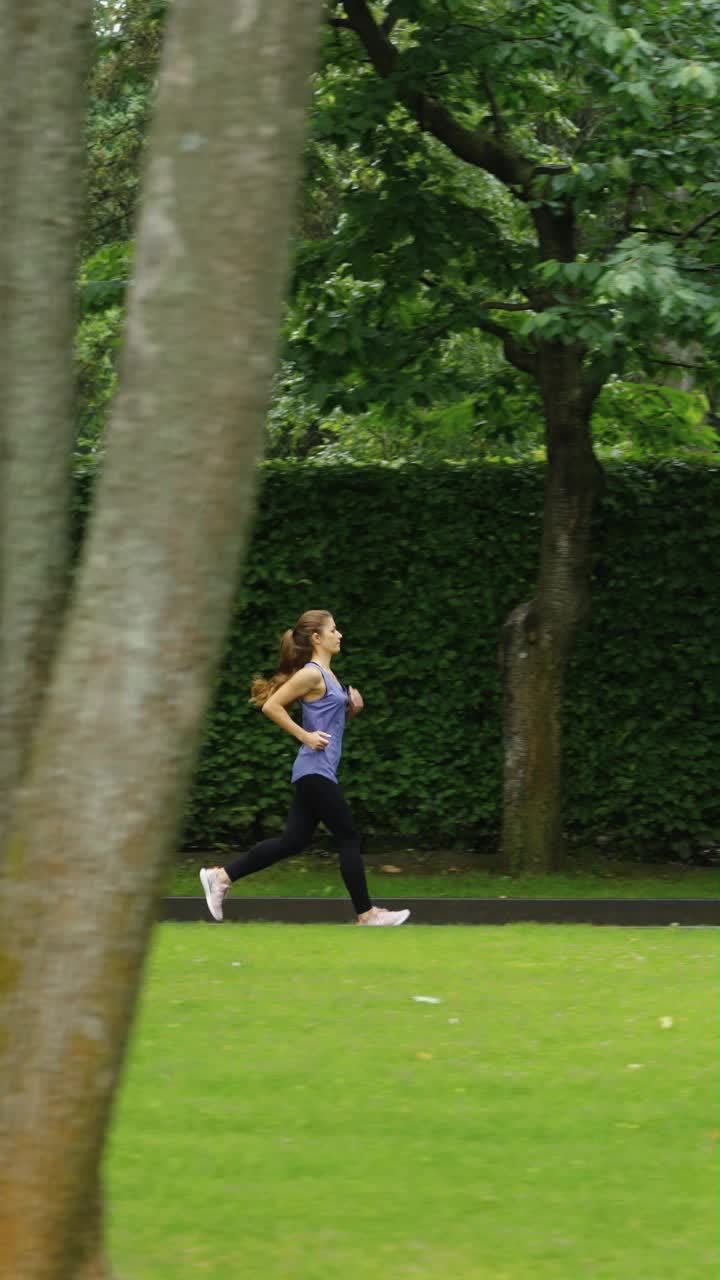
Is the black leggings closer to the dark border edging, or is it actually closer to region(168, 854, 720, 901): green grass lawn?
the dark border edging

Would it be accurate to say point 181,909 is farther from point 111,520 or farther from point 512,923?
point 111,520

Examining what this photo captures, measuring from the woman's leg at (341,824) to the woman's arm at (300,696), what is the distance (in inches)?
10.0

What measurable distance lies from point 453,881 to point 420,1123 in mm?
8905

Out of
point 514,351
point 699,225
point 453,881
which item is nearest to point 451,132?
→ point 514,351

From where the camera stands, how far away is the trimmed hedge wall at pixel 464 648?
15.6 meters

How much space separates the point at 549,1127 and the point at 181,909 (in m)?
6.92

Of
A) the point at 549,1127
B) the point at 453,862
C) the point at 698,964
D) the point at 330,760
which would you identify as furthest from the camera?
the point at 453,862

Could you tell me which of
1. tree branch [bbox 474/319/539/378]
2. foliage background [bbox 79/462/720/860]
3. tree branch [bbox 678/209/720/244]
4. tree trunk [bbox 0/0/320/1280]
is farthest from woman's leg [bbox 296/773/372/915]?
tree trunk [bbox 0/0/320/1280]

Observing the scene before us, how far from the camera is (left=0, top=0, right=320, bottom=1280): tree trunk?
13.3 feet

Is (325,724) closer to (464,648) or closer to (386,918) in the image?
(386,918)

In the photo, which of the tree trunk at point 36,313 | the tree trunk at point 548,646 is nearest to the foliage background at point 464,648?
the tree trunk at point 548,646

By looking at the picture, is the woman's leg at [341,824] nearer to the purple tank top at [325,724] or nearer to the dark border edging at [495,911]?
the purple tank top at [325,724]

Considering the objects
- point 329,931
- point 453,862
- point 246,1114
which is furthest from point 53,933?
point 453,862

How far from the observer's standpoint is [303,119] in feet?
14.4
